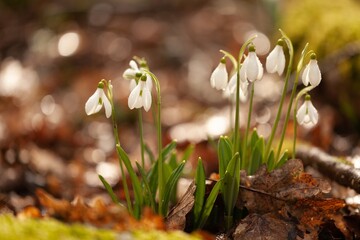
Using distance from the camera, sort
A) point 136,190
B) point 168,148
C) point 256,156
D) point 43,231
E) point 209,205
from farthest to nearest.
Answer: point 168,148, point 256,156, point 136,190, point 209,205, point 43,231

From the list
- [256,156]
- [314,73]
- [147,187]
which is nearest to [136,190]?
[147,187]

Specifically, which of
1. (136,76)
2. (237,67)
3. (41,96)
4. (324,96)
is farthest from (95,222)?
(41,96)

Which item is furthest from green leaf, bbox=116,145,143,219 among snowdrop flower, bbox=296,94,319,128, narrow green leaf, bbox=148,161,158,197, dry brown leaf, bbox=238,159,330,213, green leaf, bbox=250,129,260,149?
snowdrop flower, bbox=296,94,319,128

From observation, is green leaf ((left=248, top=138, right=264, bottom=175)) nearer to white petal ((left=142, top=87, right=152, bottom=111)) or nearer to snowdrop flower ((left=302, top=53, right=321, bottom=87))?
snowdrop flower ((left=302, top=53, right=321, bottom=87))

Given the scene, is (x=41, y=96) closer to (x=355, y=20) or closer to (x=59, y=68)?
(x=59, y=68)

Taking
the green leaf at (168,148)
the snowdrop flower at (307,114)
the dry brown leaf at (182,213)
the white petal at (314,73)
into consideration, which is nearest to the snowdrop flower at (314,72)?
the white petal at (314,73)

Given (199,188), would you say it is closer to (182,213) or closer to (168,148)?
(182,213)
